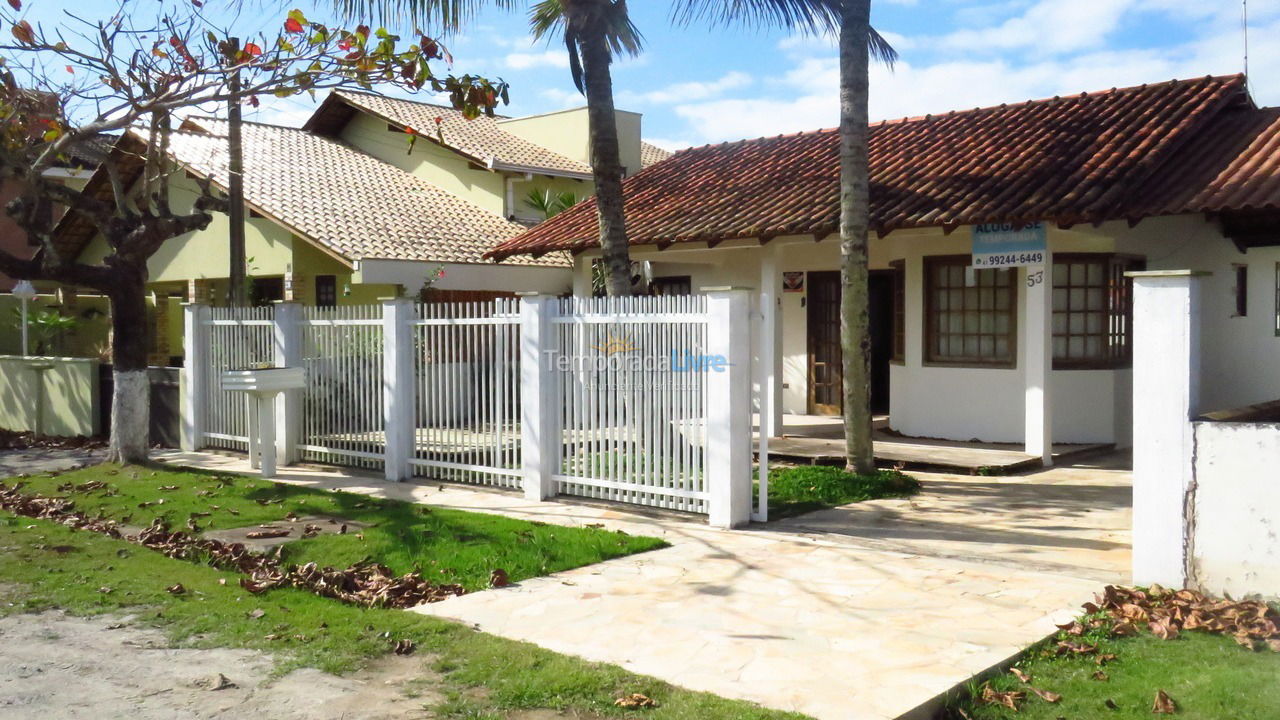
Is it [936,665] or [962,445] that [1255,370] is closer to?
[962,445]

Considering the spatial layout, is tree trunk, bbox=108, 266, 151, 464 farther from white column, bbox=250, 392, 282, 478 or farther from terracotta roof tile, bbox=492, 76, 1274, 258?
terracotta roof tile, bbox=492, 76, 1274, 258

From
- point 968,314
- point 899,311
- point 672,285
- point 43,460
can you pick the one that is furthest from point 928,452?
point 43,460

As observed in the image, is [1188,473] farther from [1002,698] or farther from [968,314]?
[968,314]

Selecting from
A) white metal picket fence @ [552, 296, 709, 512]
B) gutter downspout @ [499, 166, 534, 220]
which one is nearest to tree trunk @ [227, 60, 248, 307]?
white metal picket fence @ [552, 296, 709, 512]

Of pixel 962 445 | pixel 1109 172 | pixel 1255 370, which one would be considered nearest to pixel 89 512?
pixel 962 445

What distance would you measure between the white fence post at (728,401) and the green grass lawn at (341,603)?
0.91 metres

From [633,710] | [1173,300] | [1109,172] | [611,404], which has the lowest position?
[633,710]

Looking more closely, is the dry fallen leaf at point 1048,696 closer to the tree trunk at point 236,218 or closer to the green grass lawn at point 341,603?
the green grass lawn at point 341,603

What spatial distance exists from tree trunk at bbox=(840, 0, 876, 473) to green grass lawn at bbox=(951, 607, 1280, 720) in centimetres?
525

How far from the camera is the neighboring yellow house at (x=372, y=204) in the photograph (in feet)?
63.8

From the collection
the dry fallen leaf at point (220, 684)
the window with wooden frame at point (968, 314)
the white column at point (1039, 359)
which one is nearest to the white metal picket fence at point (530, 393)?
the dry fallen leaf at point (220, 684)

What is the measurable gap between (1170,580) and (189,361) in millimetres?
12047

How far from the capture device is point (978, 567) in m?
7.36

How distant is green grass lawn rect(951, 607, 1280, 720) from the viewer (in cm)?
466
